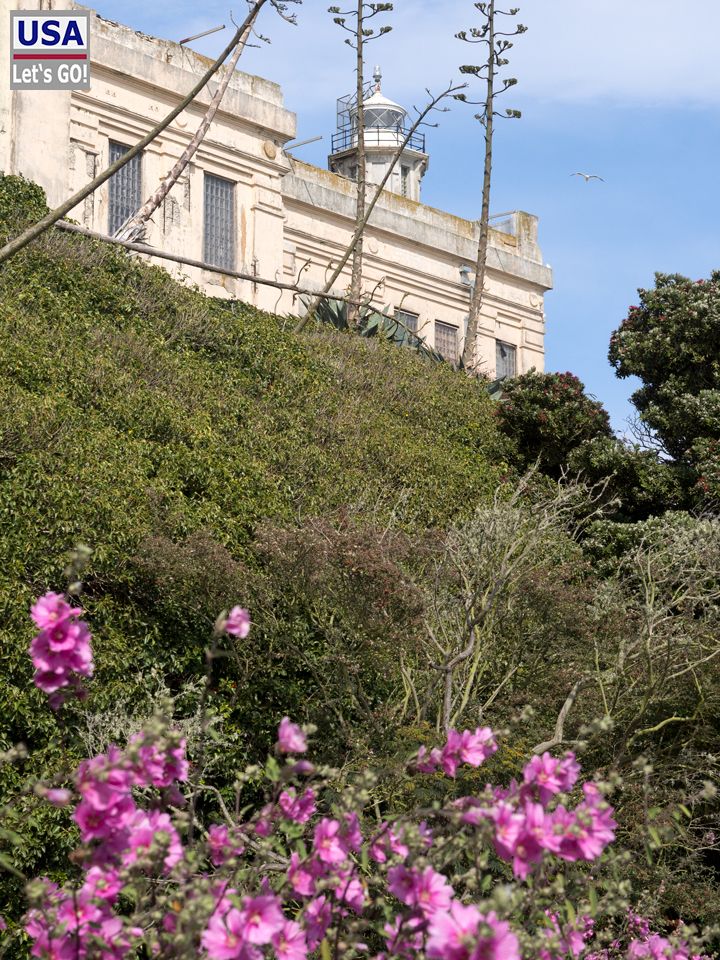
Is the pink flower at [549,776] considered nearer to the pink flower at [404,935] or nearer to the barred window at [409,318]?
the pink flower at [404,935]

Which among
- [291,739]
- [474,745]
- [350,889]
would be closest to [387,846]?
[350,889]

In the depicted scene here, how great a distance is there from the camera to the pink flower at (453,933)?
11.2ft

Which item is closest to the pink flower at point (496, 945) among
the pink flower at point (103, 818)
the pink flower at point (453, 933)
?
the pink flower at point (453, 933)

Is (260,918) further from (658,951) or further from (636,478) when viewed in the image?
(636,478)

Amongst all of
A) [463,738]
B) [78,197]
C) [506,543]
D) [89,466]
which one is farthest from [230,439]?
[463,738]

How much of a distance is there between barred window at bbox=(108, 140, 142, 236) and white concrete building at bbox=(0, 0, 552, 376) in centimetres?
3

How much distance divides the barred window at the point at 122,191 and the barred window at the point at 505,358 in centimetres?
1154

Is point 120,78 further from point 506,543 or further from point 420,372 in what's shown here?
point 506,543

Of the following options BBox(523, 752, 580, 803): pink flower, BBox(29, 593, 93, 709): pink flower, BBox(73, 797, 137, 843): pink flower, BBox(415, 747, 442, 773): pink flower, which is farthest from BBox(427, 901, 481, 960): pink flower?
BBox(29, 593, 93, 709): pink flower

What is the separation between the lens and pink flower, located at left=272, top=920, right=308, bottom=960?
3982 mm

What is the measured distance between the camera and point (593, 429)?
2122 centimetres

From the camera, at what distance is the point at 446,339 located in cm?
3378

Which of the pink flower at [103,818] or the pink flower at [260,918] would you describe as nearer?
the pink flower at [260,918]

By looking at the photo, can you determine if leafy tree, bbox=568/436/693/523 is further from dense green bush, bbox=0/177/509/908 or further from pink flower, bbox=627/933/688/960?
pink flower, bbox=627/933/688/960
